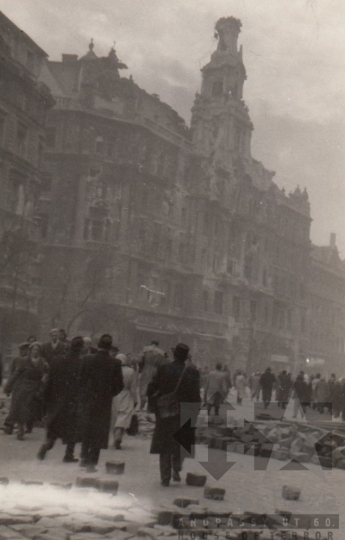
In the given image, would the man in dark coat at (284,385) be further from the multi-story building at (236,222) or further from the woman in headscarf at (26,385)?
the multi-story building at (236,222)

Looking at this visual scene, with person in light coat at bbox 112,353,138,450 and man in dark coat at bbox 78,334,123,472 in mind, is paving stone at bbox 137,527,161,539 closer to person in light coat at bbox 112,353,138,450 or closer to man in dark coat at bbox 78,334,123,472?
man in dark coat at bbox 78,334,123,472

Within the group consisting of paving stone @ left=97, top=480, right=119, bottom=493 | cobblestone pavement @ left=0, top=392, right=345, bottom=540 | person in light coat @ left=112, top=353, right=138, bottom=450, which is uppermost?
person in light coat @ left=112, top=353, right=138, bottom=450

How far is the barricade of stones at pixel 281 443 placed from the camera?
11922 millimetres

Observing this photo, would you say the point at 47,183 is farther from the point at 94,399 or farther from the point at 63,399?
the point at 94,399

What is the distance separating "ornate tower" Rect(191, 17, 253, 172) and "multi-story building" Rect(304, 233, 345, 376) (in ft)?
74.1

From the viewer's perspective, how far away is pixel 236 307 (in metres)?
58.3

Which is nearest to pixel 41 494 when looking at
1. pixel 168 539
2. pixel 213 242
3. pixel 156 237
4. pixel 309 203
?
pixel 168 539

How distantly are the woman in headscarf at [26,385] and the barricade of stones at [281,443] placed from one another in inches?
131

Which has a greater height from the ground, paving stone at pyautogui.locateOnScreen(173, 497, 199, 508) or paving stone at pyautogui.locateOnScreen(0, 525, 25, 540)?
paving stone at pyautogui.locateOnScreen(173, 497, 199, 508)

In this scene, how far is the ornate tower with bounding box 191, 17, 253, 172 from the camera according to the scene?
5662 centimetres

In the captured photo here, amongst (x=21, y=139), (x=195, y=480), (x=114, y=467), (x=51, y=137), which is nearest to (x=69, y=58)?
(x=51, y=137)

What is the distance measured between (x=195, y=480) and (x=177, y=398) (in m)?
1.09

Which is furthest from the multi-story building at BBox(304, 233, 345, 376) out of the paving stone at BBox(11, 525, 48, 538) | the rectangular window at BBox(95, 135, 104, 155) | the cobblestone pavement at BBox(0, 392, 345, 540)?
the paving stone at BBox(11, 525, 48, 538)

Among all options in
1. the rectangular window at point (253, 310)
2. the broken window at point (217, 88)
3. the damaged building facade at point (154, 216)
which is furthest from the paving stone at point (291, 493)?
the broken window at point (217, 88)
